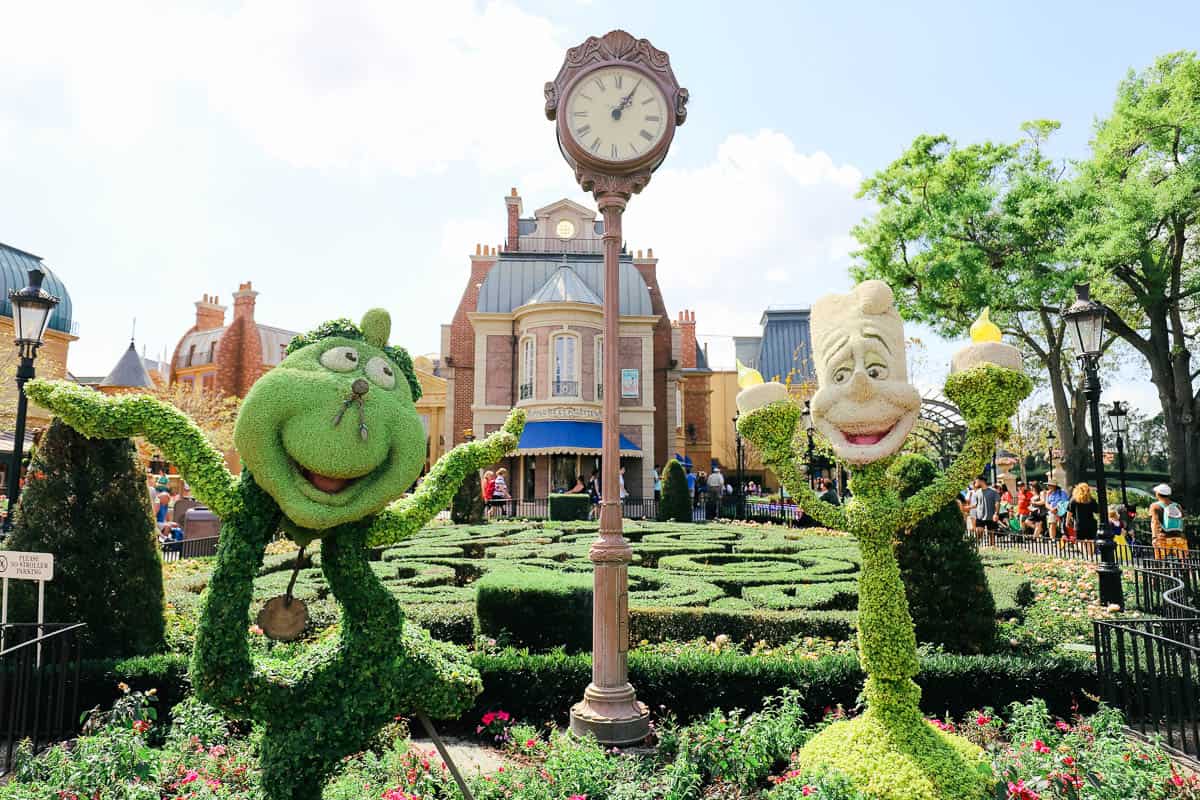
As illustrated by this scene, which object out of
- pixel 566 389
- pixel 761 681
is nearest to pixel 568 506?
pixel 566 389

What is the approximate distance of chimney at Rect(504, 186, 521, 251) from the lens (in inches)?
1363

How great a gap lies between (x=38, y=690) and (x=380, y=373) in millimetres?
3447

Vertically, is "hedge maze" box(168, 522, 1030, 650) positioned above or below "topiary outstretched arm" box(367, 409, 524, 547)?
below

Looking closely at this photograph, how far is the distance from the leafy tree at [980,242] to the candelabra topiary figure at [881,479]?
18061 millimetres

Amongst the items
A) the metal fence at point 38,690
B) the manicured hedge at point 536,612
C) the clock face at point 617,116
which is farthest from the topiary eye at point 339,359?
the manicured hedge at point 536,612

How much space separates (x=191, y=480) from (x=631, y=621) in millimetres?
4586

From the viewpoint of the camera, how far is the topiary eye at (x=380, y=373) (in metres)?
3.88

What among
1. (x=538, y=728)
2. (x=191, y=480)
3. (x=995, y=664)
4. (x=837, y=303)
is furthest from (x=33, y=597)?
(x=995, y=664)

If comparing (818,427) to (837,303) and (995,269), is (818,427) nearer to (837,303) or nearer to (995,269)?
(837,303)

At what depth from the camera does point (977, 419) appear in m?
4.19

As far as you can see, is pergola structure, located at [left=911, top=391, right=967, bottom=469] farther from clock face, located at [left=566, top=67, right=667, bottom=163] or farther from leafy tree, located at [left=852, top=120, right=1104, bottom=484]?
clock face, located at [left=566, top=67, right=667, bottom=163]

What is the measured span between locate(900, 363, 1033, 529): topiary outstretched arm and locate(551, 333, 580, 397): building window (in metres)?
23.3

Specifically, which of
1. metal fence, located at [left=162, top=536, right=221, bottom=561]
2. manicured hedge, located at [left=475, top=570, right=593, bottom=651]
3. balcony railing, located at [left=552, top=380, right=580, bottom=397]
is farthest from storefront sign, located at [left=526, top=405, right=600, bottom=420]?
manicured hedge, located at [left=475, top=570, right=593, bottom=651]

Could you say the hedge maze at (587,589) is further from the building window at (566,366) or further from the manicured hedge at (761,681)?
the building window at (566,366)
